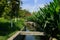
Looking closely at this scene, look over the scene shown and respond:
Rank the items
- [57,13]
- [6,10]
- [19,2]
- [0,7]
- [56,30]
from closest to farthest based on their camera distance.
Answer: [57,13], [56,30], [0,7], [6,10], [19,2]

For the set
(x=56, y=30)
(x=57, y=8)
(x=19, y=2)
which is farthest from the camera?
(x=19, y=2)

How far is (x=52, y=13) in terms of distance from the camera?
18.2m

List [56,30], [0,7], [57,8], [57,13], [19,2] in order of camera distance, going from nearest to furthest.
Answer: [57,8] → [57,13] → [56,30] → [0,7] → [19,2]

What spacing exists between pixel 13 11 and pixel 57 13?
18877mm

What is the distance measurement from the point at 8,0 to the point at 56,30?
19.6m

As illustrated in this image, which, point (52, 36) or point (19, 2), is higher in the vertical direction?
Answer: point (19, 2)

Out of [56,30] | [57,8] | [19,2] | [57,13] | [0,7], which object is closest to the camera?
[57,8]

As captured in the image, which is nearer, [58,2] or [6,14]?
[58,2]

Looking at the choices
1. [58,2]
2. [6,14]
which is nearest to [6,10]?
[6,14]

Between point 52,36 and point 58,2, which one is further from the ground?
point 58,2

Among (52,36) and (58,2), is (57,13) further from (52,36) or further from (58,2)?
(52,36)

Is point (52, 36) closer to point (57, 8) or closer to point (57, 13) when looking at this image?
point (57, 13)

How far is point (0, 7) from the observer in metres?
31.3

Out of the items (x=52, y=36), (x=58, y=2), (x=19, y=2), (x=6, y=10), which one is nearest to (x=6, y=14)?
(x=6, y=10)
